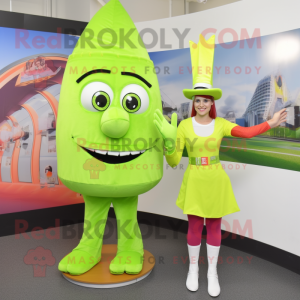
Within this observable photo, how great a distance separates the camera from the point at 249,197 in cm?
278

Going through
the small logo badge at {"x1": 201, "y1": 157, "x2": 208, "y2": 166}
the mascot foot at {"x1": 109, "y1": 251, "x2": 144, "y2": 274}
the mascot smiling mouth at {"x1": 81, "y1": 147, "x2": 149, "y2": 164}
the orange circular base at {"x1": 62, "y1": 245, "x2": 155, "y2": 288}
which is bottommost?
the orange circular base at {"x1": 62, "y1": 245, "x2": 155, "y2": 288}

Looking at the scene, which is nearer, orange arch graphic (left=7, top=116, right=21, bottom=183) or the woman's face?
the woman's face

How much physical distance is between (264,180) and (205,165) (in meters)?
0.80

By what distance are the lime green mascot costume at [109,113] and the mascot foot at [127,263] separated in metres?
0.53

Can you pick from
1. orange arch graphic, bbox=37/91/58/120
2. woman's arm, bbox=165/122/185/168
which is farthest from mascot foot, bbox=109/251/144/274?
orange arch graphic, bbox=37/91/58/120

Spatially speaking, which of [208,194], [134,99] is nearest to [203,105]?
[134,99]

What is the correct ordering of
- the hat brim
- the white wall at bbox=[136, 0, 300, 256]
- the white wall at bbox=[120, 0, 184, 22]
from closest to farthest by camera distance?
the hat brim → the white wall at bbox=[136, 0, 300, 256] → the white wall at bbox=[120, 0, 184, 22]

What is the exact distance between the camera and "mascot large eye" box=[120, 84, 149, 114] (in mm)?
2006

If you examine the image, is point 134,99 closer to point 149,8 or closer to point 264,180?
point 264,180

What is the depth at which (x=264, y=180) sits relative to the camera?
8.74 ft

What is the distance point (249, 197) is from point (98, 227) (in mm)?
1337

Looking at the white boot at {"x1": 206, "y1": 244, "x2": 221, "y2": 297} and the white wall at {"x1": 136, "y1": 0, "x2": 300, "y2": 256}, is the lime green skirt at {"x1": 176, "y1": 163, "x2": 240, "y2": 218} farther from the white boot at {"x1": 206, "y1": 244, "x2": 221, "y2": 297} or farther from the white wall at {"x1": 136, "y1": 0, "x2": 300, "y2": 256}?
the white wall at {"x1": 136, "y1": 0, "x2": 300, "y2": 256}

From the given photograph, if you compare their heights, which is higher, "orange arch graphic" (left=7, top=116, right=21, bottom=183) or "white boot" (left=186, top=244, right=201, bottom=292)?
"orange arch graphic" (left=7, top=116, right=21, bottom=183)

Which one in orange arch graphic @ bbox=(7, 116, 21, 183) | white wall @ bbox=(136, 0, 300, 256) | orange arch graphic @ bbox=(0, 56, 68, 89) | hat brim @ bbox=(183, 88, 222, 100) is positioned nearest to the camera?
hat brim @ bbox=(183, 88, 222, 100)
